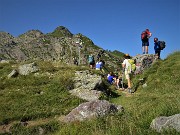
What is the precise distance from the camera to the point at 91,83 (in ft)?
68.6

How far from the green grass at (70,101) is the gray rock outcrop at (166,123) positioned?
Answer: 17cm

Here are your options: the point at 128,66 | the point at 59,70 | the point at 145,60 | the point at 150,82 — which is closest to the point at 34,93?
the point at 59,70

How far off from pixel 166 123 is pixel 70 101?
34.4 ft

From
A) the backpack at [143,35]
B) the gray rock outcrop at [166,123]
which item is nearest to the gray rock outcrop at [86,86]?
the backpack at [143,35]

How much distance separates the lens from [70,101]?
1766 centimetres

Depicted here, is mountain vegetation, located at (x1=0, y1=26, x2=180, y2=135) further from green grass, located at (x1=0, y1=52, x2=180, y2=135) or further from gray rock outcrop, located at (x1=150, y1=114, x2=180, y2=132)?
gray rock outcrop, located at (x1=150, y1=114, x2=180, y2=132)

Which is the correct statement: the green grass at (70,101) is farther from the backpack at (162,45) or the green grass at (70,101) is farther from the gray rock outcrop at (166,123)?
the backpack at (162,45)

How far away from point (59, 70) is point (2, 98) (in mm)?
6825

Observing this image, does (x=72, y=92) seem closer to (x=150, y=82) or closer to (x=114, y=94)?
(x=114, y=94)

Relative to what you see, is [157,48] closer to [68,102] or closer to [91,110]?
[68,102]

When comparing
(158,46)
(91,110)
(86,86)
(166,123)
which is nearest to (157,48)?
(158,46)

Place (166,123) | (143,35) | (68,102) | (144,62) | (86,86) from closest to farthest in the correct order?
1. (166,123)
2. (68,102)
3. (86,86)
4. (143,35)
5. (144,62)

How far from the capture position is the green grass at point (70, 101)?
9.23 metres

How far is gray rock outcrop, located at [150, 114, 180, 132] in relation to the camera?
7345 mm
